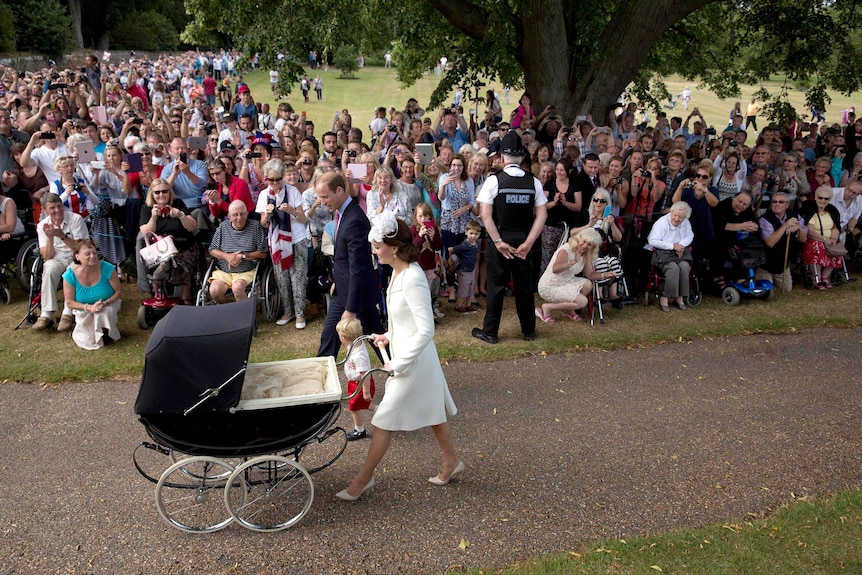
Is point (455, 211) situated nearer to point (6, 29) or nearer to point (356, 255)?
point (356, 255)

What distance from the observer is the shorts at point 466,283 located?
28.0ft

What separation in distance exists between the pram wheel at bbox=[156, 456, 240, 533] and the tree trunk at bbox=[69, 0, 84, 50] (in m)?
56.2

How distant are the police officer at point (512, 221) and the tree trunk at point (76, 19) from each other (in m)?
54.6

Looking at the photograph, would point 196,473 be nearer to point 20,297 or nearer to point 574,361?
point 574,361

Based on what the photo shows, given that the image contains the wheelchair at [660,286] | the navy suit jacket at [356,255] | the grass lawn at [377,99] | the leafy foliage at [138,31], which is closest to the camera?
the navy suit jacket at [356,255]

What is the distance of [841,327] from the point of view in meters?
8.32

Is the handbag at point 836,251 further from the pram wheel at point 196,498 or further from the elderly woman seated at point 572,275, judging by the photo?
the pram wheel at point 196,498

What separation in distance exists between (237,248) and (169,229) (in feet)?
2.77

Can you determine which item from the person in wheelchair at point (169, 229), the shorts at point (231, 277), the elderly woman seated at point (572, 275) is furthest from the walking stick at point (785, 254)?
the person in wheelchair at point (169, 229)

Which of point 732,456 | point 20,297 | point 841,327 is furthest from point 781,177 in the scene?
point 20,297

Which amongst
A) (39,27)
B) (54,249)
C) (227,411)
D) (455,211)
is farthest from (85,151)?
(39,27)

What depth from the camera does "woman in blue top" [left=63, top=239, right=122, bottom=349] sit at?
732 cm

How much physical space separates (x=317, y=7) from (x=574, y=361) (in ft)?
27.1

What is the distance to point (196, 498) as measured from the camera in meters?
4.62
